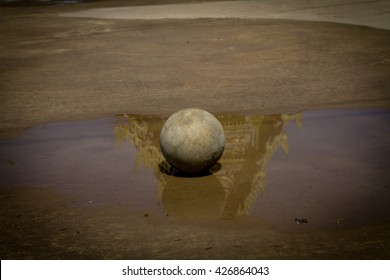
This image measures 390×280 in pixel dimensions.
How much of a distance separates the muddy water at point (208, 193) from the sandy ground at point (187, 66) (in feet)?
3.59

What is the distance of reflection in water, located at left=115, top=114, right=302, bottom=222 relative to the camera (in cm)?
685

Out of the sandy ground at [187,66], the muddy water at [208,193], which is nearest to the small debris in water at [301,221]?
the muddy water at [208,193]

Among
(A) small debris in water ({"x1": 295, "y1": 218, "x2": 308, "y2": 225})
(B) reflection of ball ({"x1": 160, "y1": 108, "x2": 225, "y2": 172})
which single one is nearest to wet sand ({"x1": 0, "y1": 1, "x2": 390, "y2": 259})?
(A) small debris in water ({"x1": 295, "y1": 218, "x2": 308, "y2": 225})

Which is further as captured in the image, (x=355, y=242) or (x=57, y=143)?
(x=57, y=143)

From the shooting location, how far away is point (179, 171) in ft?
26.1

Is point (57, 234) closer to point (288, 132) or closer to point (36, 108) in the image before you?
point (288, 132)

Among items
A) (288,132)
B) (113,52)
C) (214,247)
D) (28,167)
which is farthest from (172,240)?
(113,52)

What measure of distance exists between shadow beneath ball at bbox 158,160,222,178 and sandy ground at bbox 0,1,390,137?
2.35 metres

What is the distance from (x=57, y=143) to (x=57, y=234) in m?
3.12

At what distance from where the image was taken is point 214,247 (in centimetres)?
589

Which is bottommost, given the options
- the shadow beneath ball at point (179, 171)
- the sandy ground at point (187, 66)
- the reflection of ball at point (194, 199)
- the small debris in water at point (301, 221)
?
the small debris in water at point (301, 221)

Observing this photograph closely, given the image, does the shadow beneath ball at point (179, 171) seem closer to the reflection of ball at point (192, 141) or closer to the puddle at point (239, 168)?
the puddle at point (239, 168)

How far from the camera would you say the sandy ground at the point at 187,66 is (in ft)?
36.0

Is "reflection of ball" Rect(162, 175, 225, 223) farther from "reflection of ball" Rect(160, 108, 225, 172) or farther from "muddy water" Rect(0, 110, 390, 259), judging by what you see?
"reflection of ball" Rect(160, 108, 225, 172)
